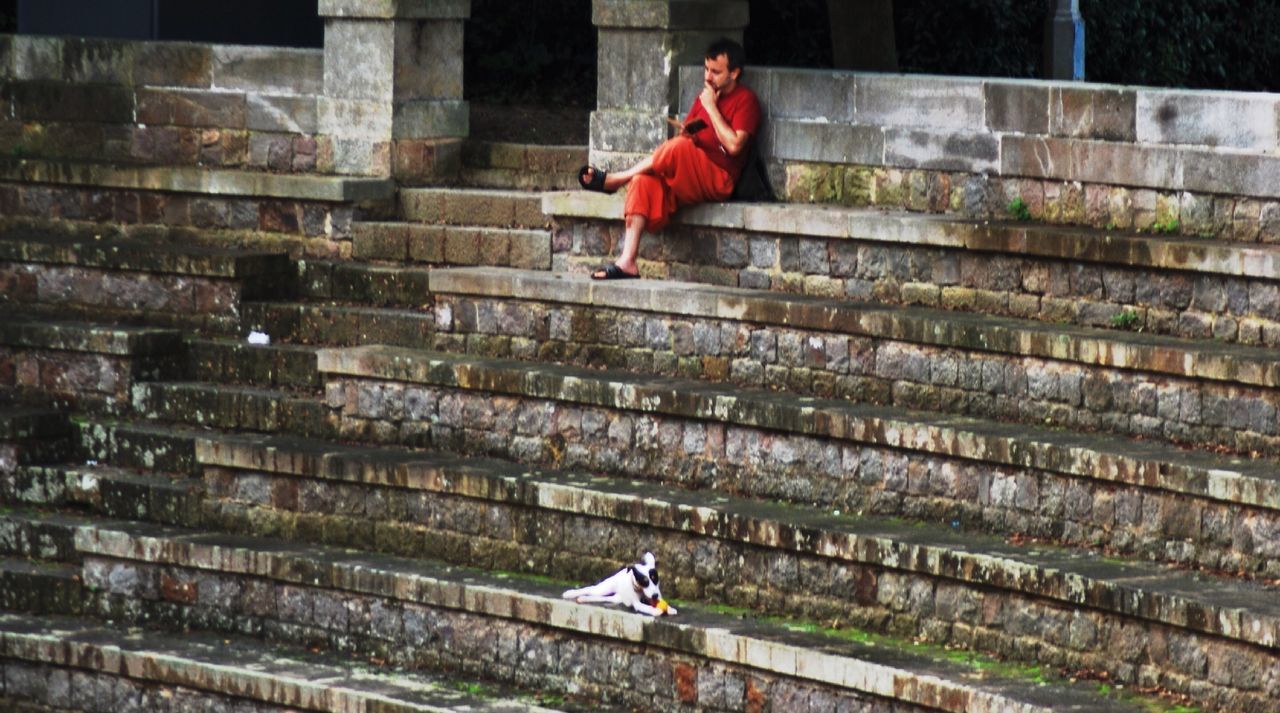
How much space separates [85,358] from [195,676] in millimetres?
3029

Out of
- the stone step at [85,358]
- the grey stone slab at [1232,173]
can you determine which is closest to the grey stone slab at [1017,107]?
the grey stone slab at [1232,173]

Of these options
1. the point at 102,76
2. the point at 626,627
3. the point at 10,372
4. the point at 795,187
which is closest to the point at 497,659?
the point at 626,627

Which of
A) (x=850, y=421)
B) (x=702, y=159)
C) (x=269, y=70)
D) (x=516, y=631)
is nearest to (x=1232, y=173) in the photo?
(x=850, y=421)

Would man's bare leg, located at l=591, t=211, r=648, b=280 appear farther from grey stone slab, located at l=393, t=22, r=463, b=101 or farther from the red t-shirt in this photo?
grey stone slab, located at l=393, t=22, r=463, b=101

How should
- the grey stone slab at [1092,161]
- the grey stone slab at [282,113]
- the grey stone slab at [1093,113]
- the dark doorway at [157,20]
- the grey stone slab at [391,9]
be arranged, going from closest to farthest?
1. the grey stone slab at [1092,161]
2. the grey stone slab at [1093,113]
3. the grey stone slab at [391,9]
4. the grey stone slab at [282,113]
5. the dark doorway at [157,20]

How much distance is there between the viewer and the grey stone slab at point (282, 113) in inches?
623

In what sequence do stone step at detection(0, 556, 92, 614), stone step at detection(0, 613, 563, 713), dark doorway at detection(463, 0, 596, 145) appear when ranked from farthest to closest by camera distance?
dark doorway at detection(463, 0, 596, 145) < stone step at detection(0, 556, 92, 614) < stone step at detection(0, 613, 563, 713)

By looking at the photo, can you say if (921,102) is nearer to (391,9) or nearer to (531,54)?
(391,9)

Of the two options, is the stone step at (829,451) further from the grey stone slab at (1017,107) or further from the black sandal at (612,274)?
the grey stone slab at (1017,107)

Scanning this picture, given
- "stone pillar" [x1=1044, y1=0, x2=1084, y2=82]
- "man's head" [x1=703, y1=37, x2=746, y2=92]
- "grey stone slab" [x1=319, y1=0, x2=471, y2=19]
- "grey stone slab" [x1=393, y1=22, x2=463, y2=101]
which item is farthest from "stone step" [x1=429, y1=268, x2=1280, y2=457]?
"stone pillar" [x1=1044, y1=0, x2=1084, y2=82]

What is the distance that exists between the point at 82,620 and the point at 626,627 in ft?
11.5

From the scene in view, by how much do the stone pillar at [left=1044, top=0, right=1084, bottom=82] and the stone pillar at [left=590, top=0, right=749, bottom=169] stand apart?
3790 mm

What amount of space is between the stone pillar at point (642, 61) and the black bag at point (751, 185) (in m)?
0.66

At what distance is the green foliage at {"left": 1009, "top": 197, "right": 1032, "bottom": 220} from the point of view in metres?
13.0
